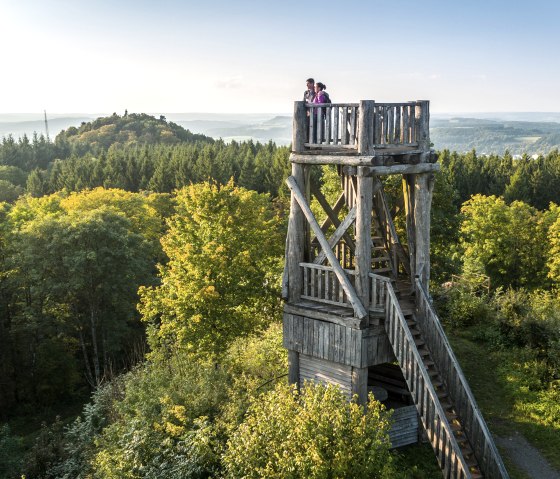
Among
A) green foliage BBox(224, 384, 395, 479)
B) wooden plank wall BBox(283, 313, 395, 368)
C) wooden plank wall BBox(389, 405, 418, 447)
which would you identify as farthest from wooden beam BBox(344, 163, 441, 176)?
wooden plank wall BBox(389, 405, 418, 447)

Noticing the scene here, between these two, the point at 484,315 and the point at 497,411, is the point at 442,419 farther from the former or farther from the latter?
the point at 484,315

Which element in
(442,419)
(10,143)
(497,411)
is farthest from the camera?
(10,143)

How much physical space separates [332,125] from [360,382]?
6109mm

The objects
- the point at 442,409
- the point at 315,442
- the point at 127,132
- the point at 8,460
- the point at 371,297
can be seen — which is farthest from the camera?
the point at 127,132

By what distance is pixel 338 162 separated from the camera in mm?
13203

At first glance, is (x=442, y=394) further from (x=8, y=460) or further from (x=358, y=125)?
(x=8, y=460)

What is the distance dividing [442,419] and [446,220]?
674 inches

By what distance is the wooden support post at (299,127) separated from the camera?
13.9 meters

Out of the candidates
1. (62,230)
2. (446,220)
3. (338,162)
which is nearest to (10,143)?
(62,230)

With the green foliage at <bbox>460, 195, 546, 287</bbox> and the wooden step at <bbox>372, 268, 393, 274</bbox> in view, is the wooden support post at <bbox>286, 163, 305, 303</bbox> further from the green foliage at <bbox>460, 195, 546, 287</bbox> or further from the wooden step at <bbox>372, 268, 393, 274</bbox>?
the green foliage at <bbox>460, 195, 546, 287</bbox>

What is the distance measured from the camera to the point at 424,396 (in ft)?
40.2

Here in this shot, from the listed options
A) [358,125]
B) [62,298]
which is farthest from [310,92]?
[62,298]

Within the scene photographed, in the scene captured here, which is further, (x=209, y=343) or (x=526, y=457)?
(x=209, y=343)

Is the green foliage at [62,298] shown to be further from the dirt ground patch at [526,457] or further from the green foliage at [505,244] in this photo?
the green foliage at [505,244]
